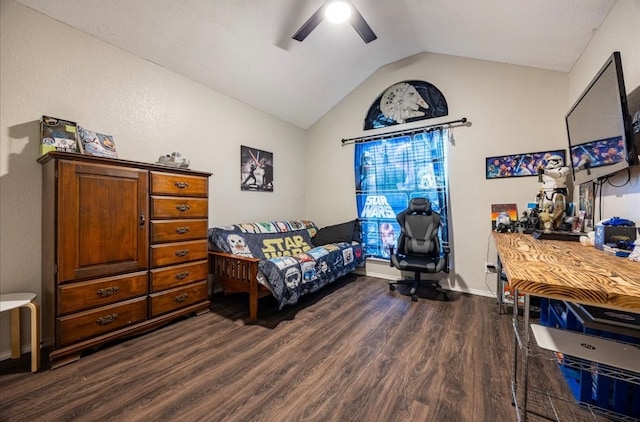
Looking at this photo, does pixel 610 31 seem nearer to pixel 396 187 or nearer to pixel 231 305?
pixel 396 187

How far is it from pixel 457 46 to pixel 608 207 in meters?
2.28

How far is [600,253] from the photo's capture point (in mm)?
1294

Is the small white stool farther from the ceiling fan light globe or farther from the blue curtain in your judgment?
the blue curtain

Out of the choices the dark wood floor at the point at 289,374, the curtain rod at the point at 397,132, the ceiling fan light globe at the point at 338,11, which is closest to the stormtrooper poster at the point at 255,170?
the curtain rod at the point at 397,132

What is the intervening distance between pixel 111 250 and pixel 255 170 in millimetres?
2048

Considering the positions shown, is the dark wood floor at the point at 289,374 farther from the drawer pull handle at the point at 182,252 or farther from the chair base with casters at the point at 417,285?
the drawer pull handle at the point at 182,252

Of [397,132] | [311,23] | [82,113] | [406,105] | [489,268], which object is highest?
[311,23]

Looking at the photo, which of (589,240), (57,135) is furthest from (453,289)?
(57,135)

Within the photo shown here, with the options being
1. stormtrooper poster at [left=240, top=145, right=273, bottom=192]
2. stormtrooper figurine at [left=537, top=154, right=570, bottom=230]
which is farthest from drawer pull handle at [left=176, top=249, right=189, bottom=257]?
stormtrooper figurine at [left=537, top=154, right=570, bottom=230]

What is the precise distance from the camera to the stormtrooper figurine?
7.08 feet

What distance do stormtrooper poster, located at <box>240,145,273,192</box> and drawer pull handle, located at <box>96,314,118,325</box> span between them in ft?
6.47

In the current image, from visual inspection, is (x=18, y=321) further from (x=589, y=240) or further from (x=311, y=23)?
(x=589, y=240)

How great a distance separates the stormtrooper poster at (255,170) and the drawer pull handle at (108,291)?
1848mm

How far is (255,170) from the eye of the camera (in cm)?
363
